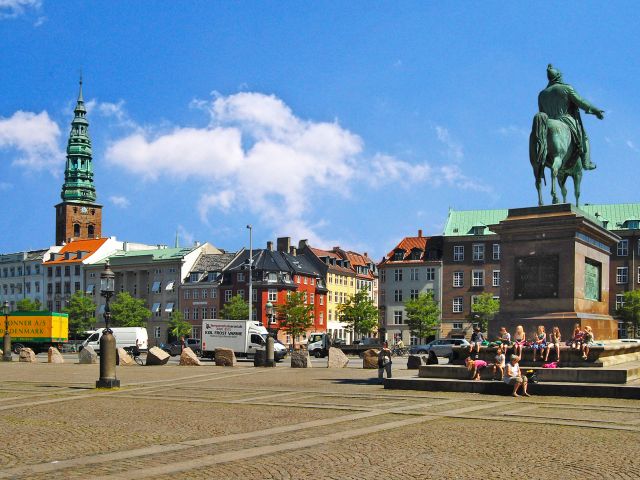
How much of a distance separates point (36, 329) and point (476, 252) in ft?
168

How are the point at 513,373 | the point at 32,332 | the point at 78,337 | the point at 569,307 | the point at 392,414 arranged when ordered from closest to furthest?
1. the point at 392,414
2. the point at 513,373
3. the point at 569,307
4. the point at 32,332
5. the point at 78,337

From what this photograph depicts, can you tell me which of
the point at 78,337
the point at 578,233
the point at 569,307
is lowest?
the point at 78,337

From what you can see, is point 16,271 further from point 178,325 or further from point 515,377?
point 515,377

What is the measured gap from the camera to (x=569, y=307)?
2384 cm

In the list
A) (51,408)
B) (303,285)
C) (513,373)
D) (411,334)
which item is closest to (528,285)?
(513,373)

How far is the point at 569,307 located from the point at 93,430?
14096mm

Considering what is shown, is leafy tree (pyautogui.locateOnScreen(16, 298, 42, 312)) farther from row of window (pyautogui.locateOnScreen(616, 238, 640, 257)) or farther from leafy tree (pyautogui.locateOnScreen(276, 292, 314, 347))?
row of window (pyautogui.locateOnScreen(616, 238, 640, 257))

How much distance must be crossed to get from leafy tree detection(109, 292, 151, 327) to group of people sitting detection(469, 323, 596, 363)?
96.8 meters

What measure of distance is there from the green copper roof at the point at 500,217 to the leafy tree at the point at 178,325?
3709cm

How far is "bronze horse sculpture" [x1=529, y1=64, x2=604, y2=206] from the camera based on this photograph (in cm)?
2533

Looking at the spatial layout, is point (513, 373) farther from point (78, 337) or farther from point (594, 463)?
point (78, 337)

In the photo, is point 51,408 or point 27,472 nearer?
point 27,472

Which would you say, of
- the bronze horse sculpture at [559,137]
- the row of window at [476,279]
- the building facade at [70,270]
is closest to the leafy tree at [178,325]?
the building facade at [70,270]

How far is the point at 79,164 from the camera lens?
157875 mm
